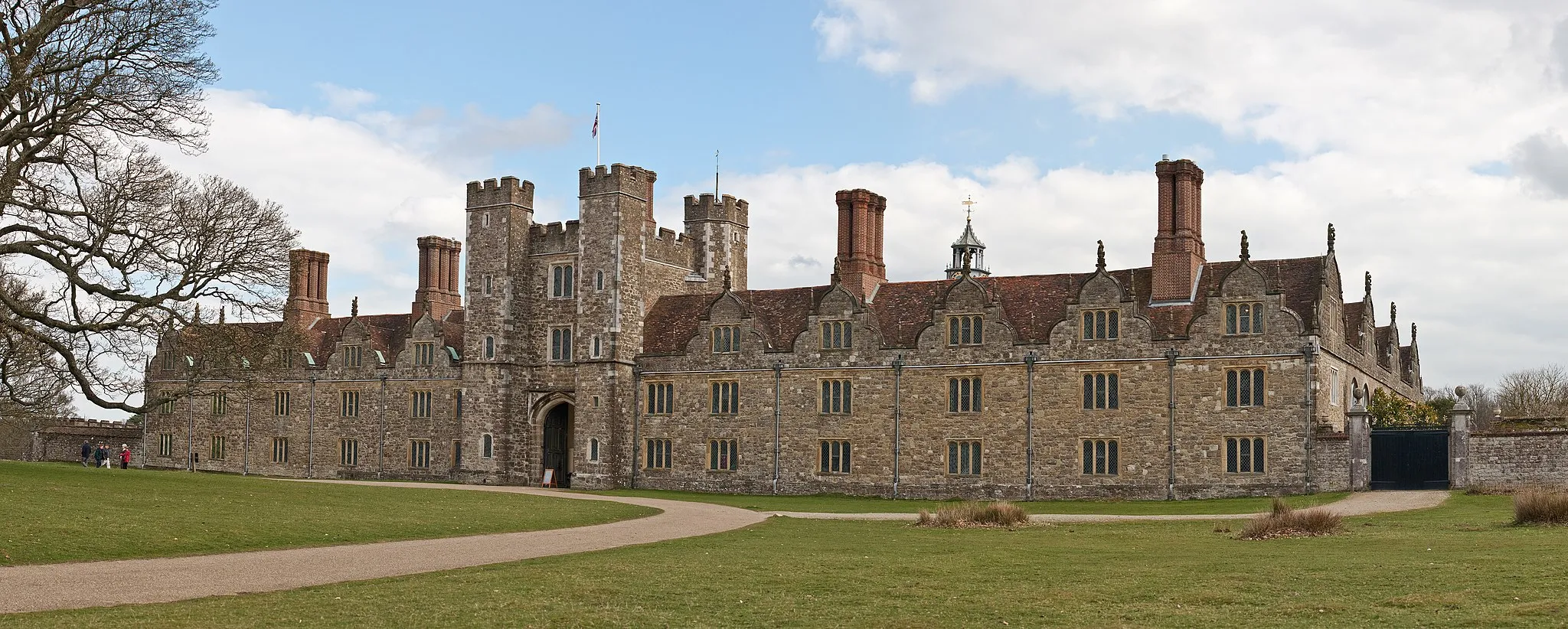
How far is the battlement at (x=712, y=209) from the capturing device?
57969mm

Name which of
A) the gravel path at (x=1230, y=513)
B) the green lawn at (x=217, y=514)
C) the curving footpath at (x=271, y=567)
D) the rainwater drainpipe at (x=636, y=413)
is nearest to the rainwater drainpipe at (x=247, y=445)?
the rainwater drainpipe at (x=636, y=413)

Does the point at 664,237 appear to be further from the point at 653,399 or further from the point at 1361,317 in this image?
the point at 1361,317

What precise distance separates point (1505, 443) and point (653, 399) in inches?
1090

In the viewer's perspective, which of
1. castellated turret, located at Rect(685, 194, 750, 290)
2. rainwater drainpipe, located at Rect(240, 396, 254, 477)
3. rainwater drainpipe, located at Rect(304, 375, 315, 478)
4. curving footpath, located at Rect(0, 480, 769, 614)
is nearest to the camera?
curving footpath, located at Rect(0, 480, 769, 614)

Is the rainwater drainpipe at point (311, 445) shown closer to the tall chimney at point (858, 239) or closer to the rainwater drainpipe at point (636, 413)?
the rainwater drainpipe at point (636, 413)

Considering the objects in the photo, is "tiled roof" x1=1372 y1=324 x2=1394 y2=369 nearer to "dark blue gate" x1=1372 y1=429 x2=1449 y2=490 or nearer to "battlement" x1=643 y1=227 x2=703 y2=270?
"dark blue gate" x1=1372 y1=429 x2=1449 y2=490

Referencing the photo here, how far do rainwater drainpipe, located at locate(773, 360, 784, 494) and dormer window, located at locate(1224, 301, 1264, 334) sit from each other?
49.3 ft

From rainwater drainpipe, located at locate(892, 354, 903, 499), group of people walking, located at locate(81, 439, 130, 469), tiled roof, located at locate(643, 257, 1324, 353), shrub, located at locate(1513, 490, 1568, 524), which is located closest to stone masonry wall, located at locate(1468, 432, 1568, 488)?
tiled roof, located at locate(643, 257, 1324, 353)

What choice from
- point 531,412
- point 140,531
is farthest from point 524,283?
point 140,531

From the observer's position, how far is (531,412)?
55.1m

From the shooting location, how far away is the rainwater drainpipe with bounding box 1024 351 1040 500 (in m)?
45.1

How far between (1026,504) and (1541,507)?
1892cm

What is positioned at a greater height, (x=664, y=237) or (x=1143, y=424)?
(x=664, y=237)

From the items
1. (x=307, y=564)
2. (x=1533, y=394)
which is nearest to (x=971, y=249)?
(x=1533, y=394)
